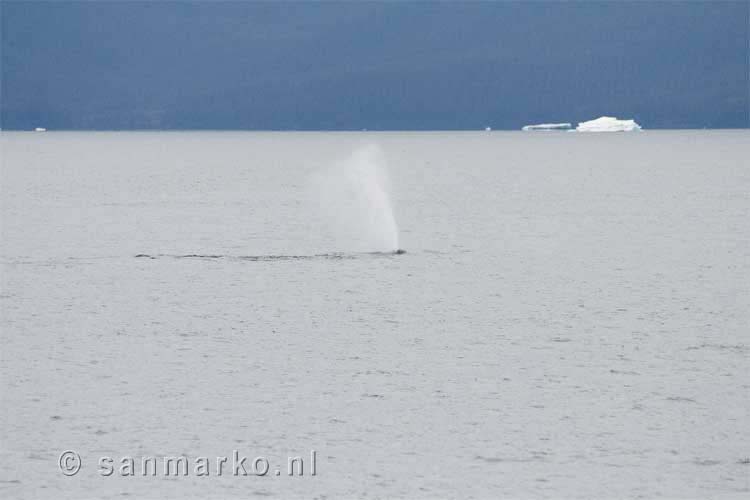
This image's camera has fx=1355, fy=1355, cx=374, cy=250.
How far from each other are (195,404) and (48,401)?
1.68 meters

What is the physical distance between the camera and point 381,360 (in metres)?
17.8

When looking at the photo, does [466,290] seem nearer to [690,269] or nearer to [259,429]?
[690,269]

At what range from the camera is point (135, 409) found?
1484 cm

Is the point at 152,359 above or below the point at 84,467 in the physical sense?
above

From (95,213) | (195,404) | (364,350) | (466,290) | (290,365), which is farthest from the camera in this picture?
(95,213)

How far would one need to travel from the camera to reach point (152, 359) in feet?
58.1

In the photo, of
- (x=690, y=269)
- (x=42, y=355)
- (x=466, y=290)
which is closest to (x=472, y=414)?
(x=42, y=355)

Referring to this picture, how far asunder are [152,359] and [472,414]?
4991mm

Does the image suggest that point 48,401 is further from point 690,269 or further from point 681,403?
point 690,269

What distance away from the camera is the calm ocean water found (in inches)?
500

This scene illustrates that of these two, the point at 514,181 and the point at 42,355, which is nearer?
the point at 42,355

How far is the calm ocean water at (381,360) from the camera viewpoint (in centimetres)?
1270

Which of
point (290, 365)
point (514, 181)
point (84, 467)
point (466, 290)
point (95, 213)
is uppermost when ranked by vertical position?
point (514, 181)

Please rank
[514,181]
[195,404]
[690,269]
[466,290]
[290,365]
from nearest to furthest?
[195,404], [290,365], [466,290], [690,269], [514,181]
